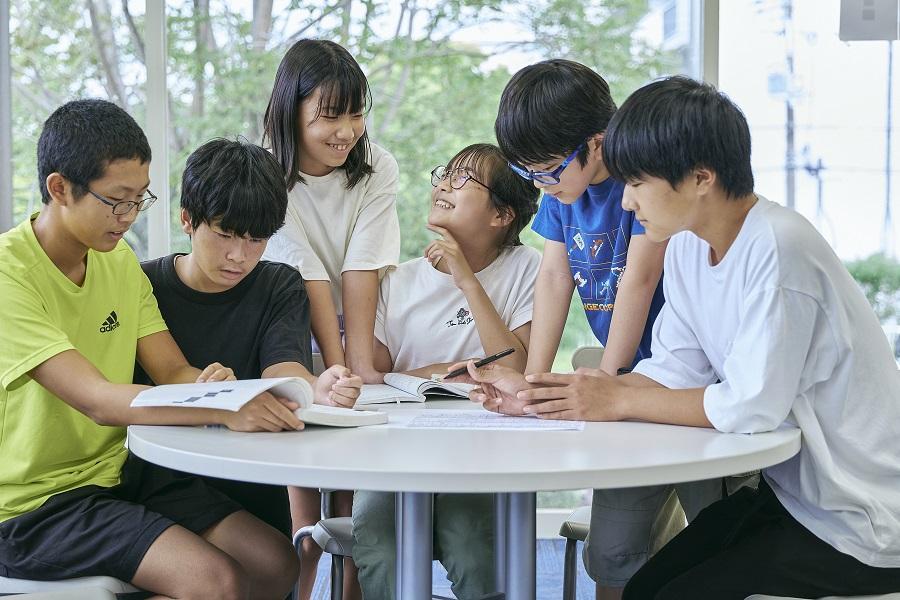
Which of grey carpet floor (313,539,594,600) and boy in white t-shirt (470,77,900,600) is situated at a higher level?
boy in white t-shirt (470,77,900,600)

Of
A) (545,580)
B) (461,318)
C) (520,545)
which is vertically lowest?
(545,580)

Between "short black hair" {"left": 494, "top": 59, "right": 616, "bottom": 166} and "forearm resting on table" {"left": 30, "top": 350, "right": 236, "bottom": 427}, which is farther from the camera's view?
"short black hair" {"left": 494, "top": 59, "right": 616, "bottom": 166}

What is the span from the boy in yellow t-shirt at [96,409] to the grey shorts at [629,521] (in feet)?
1.78

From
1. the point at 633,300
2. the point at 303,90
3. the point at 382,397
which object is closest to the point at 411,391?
the point at 382,397

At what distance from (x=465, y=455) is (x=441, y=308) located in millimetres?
1145

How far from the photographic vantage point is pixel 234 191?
174cm

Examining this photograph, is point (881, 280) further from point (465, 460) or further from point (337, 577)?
point (465, 460)

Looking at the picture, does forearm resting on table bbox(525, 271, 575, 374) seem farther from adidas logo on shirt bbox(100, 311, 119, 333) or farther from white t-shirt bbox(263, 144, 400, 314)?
adidas logo on shirt bbox(100, 311, 119, 333)

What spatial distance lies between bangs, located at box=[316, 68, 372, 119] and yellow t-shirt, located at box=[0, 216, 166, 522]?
0.61 metres

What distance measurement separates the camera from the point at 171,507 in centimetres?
164

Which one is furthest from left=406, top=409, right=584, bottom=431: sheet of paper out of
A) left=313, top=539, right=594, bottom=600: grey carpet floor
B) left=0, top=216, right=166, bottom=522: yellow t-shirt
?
left=313, top=539, right=594, bottom=600: grey carpet floor

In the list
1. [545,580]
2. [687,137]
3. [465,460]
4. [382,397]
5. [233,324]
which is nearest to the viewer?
[465,460]

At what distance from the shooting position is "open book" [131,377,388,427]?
1.27 metres

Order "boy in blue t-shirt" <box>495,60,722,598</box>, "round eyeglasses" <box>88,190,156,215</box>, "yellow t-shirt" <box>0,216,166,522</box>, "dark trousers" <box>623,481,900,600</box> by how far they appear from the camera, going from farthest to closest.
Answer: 1. "boy in blue t-shirt" <box>495,60,722,598</box>
2. "round eyeglasses" <box>88,190,156,215</box>
3. "yellow t-shirt" <box>0,216,166,522</box>
4. "dark trousers" <box>623,481,900,600</box>
